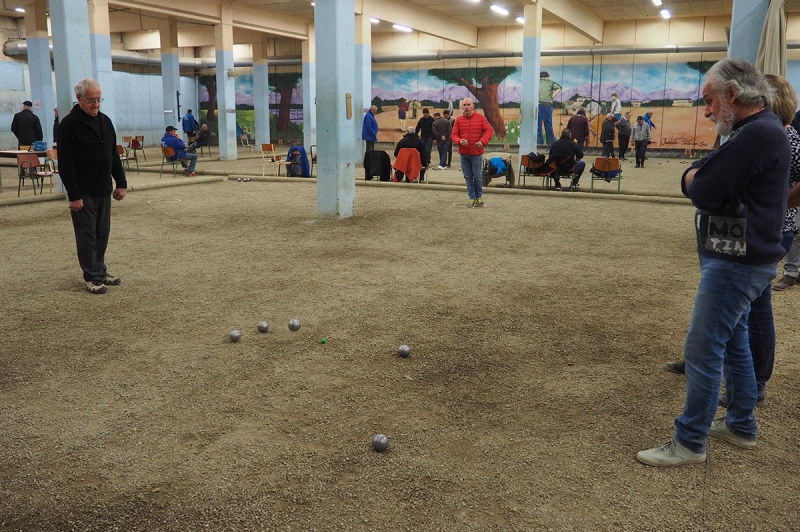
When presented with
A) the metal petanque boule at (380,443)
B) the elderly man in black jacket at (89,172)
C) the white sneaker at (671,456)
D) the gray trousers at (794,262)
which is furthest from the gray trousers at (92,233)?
→ the gray trousers at (794,262)

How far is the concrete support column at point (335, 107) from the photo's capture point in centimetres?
922

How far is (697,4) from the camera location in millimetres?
21875

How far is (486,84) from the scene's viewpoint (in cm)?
2745

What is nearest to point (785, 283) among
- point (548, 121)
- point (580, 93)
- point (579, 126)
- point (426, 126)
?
point (426, 126)

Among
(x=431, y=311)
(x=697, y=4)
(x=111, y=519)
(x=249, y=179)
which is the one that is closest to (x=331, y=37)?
(x=431, y=311)

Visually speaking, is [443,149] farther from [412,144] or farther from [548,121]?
[548,121]

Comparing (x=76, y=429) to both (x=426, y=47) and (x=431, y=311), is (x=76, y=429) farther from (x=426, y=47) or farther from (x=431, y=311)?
(x=426, y=47)

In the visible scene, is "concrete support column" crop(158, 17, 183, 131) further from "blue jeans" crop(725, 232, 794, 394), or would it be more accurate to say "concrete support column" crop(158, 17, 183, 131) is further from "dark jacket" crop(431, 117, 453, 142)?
"blue jeans" crop(725, 232, 794, 394)

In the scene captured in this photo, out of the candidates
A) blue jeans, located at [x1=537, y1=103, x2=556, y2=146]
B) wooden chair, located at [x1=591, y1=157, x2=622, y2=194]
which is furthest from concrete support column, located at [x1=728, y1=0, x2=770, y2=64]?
blue jeans, located at [x1=537, y1=103, x2=556, y2=146]

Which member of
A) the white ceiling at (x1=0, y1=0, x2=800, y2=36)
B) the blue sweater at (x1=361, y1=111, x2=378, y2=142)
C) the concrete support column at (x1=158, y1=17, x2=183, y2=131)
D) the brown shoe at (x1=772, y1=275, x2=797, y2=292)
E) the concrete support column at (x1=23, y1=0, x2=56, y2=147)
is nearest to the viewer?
the brown shoe at (x1=772, y1=275, x2=797, y2=292)

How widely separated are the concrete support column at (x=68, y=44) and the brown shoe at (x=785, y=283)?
33.2 feet

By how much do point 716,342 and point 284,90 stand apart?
3099 centimetres

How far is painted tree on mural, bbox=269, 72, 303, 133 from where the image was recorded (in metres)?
31.6

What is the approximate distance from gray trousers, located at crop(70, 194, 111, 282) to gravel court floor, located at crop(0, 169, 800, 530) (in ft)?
0.81
